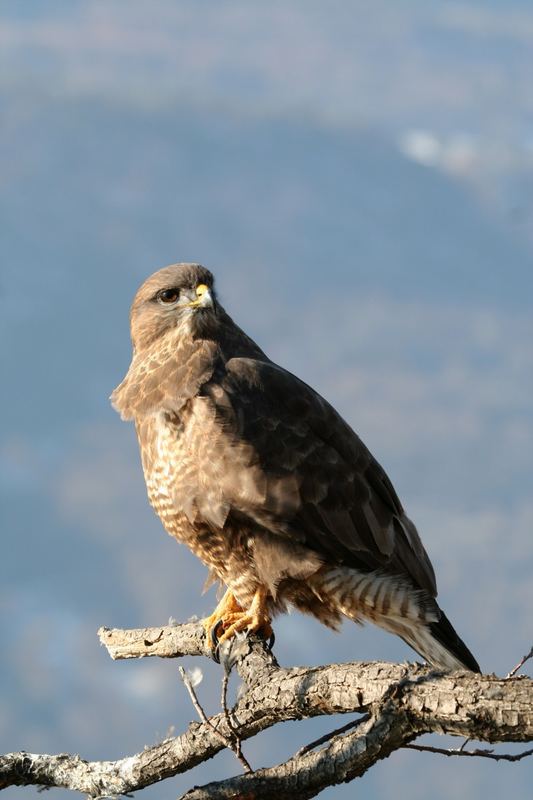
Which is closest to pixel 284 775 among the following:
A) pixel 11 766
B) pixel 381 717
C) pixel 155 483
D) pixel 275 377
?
pixel 381 717

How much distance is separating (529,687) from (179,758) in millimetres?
1497

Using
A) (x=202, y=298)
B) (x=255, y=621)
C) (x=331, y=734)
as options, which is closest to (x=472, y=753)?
(x=331, y=734)

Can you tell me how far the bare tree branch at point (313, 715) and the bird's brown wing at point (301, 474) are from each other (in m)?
0.60

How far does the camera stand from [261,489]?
478 centimetres

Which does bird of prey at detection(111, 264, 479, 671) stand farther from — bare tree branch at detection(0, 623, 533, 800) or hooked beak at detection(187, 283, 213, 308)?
bare tree branch at detection(0, 623, 533, 800)

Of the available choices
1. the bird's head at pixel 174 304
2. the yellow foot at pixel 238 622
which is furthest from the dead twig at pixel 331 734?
the bird's head at pixel 174 304

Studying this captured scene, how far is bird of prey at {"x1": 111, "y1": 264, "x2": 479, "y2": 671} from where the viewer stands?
15.8ft

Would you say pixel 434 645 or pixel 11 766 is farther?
pixel 434 645

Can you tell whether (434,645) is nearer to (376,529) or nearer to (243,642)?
(376,529)

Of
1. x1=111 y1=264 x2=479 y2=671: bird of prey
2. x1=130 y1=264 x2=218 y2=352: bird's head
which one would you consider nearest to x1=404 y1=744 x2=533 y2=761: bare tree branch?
x1=111 y1=264 x2=479 y2=671: bird of prey

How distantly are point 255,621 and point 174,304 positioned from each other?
1569mm

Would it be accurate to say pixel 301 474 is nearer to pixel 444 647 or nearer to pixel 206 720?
pixel 444 647

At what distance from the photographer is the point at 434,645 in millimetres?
5094

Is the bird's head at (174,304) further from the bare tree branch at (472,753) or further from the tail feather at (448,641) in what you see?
the bare tree branch at (472,753)
